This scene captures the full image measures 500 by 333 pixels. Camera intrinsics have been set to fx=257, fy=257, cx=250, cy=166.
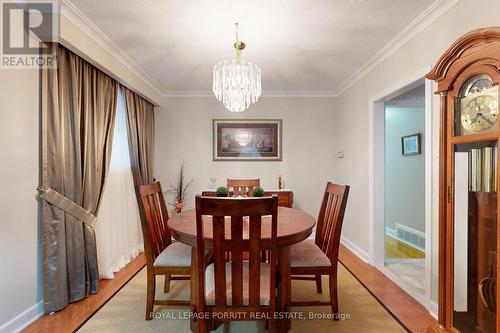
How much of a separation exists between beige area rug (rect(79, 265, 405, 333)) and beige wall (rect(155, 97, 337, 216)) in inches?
75.0

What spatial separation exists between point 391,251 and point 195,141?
342cm

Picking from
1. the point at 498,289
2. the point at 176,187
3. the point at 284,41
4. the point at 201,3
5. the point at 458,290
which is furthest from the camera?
the point at 176,187

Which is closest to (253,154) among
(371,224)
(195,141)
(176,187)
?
(195,141)

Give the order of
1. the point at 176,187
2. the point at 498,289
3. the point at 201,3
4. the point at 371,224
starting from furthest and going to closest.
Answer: the point at 176,187, the point at 371,224, the point at 201,3, the point at 498,289

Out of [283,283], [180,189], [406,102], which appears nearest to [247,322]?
[283,283]

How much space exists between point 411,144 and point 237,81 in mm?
3242

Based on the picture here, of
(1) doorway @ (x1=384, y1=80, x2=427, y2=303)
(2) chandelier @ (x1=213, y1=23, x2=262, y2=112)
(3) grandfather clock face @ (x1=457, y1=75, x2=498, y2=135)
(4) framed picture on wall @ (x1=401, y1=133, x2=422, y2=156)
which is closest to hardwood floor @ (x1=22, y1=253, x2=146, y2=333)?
(2) chandelier @ (x1=213, y1=23, x2=262, y2=112)

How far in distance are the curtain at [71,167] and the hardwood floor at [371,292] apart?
0.10 metres

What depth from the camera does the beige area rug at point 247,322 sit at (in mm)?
1907

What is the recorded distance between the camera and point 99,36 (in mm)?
2383

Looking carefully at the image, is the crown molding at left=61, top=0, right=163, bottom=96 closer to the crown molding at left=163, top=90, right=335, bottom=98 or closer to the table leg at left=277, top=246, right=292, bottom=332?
the crown molding at left=163, top=90, right=335, bottom=98

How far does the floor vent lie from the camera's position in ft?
12.7

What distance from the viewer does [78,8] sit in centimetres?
200

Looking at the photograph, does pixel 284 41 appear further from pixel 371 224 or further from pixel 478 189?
pixel 371 224
